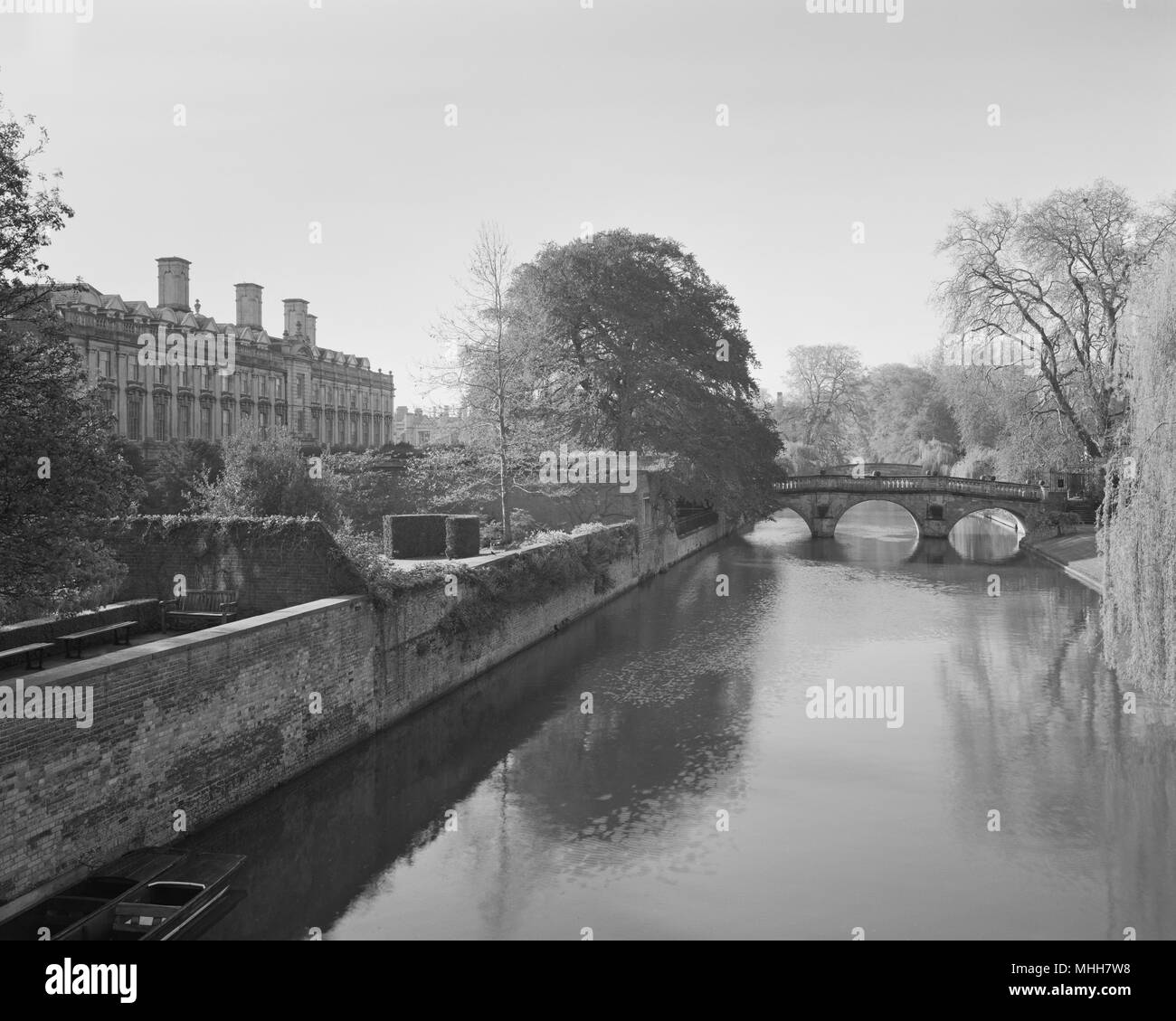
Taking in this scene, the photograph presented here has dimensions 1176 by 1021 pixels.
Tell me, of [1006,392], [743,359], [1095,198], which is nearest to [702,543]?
[743,359]

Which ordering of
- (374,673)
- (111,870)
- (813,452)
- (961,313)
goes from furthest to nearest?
(813,452) → (961,313) → (374,673) → (111,870)

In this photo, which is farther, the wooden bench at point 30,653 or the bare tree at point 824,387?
the bare tree at point 824,387

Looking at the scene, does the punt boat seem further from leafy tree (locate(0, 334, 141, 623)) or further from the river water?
leafy tree (locate(0, 334, 141, 623))

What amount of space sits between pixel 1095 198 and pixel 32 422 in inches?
1448

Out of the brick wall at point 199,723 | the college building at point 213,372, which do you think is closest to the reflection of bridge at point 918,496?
the college building at point 213,372

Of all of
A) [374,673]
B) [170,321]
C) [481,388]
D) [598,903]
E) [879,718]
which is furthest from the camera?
[170,321]

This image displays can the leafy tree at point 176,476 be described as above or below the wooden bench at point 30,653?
above

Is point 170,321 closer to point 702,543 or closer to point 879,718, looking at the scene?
point 702,543

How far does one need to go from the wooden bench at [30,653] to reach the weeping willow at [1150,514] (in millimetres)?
15018

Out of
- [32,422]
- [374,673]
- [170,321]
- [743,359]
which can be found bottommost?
[374,673]

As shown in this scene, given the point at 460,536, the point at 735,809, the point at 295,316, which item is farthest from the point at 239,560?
the point at 295,316

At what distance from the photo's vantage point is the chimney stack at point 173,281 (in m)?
55.9

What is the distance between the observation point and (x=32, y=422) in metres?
10.1

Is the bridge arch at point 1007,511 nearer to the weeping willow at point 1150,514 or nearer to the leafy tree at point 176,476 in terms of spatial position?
the weeping willow at point 1150,514
